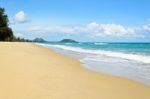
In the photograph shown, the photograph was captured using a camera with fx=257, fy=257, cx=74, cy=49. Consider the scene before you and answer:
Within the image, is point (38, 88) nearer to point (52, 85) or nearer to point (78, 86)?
point (52, 85)

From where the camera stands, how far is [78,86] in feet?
18.8

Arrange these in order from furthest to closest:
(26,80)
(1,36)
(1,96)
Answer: (1,36)
(26,80)
(1,96)

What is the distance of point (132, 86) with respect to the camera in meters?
6.20

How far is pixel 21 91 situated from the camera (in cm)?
486

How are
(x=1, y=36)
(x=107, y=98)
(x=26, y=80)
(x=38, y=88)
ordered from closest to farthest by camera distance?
(x=107, y=98), (x=38, y=88), (x=26, y=80), (x=1, y=36)

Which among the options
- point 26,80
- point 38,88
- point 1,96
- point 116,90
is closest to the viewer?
point 1,96

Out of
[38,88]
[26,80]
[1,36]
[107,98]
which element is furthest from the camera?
[1,36]

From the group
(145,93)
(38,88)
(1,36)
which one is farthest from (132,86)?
(1,36)

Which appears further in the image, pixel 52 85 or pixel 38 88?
pixel 52 85

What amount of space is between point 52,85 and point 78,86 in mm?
579

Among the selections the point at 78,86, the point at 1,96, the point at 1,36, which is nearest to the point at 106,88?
the point at 78,86

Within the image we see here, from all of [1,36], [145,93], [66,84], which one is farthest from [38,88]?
[1,36]

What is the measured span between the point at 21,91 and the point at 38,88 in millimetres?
452

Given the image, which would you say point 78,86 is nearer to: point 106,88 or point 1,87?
point 106,88
